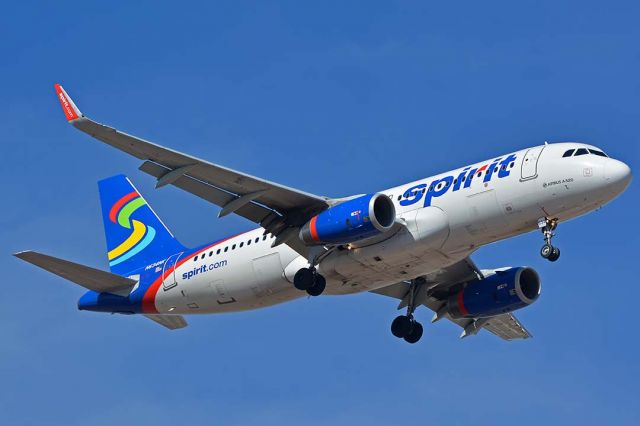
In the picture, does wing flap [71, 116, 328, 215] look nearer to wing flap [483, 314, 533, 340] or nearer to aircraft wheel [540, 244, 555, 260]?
aircraft wheel [540, 244, 555, 260]

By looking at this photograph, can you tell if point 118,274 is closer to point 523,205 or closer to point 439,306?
point 439,306

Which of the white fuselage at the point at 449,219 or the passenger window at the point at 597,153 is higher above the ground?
the passenger window at the point at 597,153

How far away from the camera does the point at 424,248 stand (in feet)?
136

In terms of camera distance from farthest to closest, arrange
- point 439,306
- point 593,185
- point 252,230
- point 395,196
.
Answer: point 439,306 → point 252,230 → point 395,196 → point 593,185

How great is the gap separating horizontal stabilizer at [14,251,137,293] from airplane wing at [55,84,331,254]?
5.40 m

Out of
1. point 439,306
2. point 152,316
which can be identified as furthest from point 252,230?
point 439,306

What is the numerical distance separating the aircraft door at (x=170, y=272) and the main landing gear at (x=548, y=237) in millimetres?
13789

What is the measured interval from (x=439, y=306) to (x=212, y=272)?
9499mm

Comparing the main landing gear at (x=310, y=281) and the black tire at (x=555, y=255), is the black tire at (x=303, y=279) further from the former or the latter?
the black tire at (x=555, y=255)

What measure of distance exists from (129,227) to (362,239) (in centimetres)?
1406

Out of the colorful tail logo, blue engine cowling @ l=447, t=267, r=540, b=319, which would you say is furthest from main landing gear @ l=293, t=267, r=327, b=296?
the colorful tail logo

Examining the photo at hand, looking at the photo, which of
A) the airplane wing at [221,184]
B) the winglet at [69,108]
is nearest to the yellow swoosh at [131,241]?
the airplane wing at [221,184]

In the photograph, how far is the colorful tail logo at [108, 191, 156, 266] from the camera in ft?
Result: 167

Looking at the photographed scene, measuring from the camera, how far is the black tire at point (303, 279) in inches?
1693
